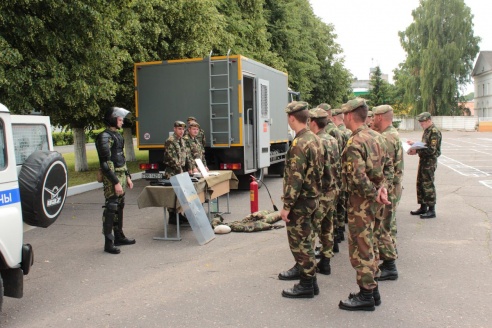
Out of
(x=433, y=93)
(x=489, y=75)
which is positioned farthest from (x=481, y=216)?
(x=489, y=75)

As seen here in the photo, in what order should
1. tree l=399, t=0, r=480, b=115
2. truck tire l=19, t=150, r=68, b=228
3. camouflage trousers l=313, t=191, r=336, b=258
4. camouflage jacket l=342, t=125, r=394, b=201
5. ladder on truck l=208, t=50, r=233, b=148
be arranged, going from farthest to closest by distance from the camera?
tree l=399, t=0, r=480, b=115, ladder on truck l=208, t=50, r=233, b=148, camouflage trousers l=313, t=191, r=336, b=258, camouflage jacket l=342, t=125, r=394, b=201, truck tire l=19, t=150, r=68, b=228

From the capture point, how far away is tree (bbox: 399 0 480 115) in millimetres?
62062

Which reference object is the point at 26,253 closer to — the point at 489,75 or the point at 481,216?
the point at 481,216

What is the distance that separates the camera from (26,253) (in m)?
4.27

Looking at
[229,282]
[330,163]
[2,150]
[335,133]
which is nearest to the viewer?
[2,150]

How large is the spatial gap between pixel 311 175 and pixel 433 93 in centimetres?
6361

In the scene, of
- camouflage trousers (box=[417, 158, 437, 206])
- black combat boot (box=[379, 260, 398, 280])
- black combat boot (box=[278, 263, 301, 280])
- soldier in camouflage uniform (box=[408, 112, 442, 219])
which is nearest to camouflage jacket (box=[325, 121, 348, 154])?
soldier in camouflage uniform (box=[408, 112, 442, 219])

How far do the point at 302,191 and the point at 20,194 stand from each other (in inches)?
98.2

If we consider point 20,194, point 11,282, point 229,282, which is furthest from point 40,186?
point 229,282

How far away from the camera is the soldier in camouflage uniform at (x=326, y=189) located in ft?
16.3

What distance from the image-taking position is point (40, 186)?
13.8 ft

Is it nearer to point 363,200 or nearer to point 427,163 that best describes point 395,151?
point 363,200

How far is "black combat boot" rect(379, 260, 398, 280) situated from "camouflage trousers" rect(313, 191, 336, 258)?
23.6 inches

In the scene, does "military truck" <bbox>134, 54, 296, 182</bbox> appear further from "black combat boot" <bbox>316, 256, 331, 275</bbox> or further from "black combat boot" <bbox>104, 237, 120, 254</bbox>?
"black combat boot" <bbox>316, 256, 331, 275</bbox>
